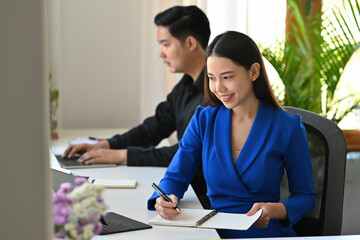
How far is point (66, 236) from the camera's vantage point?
82 cm

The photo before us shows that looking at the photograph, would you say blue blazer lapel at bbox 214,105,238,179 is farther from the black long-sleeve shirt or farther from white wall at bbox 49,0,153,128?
white wall at bbox 49,0,153,128

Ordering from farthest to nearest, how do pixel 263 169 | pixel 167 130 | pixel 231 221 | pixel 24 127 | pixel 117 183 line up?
pixel 167 130, pixel 117 183, pixel 263 169, pixel 231 221, pixel 24 127

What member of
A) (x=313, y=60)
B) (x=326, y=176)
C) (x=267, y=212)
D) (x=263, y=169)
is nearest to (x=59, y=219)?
(x=267, y=212)

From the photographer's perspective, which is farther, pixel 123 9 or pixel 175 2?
pixel 123 9

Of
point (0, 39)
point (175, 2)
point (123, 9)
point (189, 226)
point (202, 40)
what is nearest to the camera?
point (0, 39)

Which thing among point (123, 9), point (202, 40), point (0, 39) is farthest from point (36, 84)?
point (123, 9)

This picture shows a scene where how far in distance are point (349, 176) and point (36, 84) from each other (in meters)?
2.37

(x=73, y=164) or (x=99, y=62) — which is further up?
(x=99, y=62)

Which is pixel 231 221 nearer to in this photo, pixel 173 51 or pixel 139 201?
pixel 139 201

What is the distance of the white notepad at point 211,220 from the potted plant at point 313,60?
1699 millimetres

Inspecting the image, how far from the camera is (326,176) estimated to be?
1604 millimetres

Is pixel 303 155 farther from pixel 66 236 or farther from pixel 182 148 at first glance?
pixel 66 236

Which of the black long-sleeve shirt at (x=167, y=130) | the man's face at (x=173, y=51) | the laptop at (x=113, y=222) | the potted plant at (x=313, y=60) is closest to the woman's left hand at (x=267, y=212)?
the laptop at (x=113, y=222)

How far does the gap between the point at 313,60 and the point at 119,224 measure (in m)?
1.99
